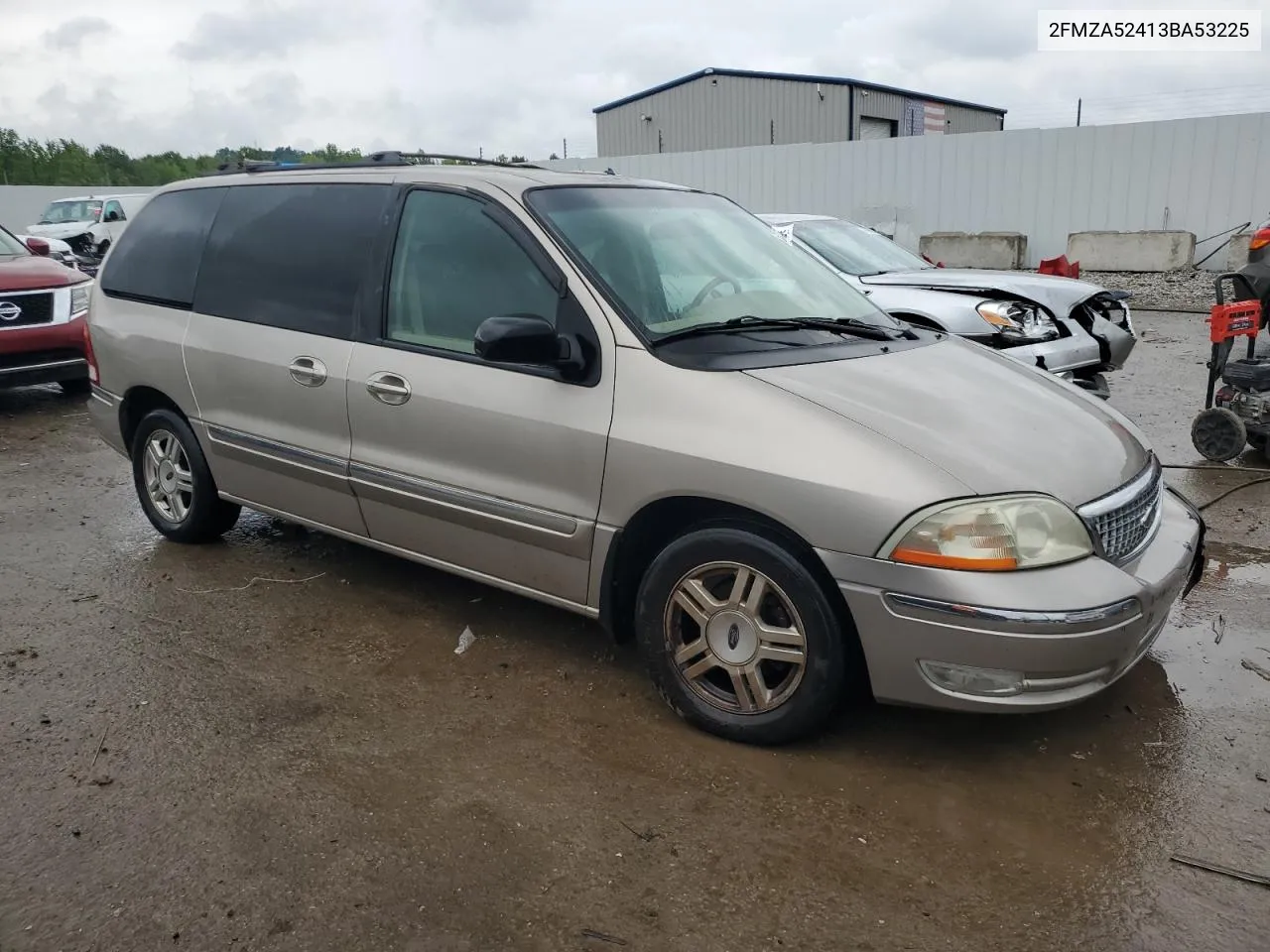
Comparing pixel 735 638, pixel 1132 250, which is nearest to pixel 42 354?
pixel 735 638

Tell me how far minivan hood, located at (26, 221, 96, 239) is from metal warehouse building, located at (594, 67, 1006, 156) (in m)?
16.7

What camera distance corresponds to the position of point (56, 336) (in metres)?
8.82

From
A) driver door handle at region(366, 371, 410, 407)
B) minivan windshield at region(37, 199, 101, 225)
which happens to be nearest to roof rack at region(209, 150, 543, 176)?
driver door handle at region(366, 371, 410, 407)

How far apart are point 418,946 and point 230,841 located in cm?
72

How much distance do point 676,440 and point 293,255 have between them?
84.4 inches

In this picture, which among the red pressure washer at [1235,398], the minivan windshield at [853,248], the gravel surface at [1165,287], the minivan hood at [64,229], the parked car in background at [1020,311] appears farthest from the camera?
the minivan hood at [64,229]

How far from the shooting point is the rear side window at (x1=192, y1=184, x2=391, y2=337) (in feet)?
13.5

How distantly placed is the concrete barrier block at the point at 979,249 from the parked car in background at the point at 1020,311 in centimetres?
1153

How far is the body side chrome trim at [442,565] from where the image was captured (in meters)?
3.60

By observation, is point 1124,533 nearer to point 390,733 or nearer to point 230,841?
point 390,733

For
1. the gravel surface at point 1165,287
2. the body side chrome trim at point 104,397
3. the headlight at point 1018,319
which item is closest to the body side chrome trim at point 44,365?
the body side chrome trim at point 104,397

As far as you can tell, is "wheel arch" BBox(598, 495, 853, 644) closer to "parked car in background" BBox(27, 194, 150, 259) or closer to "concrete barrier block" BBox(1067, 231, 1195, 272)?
"concrete barrier block" BBox(1067, 231, 1195, 272)

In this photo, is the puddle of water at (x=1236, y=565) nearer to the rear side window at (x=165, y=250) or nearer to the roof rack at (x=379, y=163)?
the roof rack at (x=379, y=163)

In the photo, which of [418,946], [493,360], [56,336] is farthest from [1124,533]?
[56,336]
